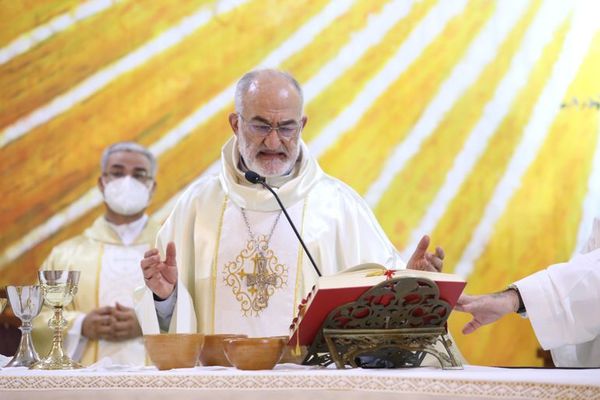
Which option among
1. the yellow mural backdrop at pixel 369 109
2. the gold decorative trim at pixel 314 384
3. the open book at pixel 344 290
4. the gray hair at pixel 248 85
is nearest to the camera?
the gold decorative trim at pixel 314 384

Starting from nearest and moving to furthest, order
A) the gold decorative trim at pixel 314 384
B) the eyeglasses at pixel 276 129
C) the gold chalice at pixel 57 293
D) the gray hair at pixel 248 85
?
the gold decorative trim at pixel 314 384, the gold chalice at pixel 57 293, the eyeglasses at pixel 276 129, the gray hair at pixel 248 85

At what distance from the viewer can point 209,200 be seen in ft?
13.8

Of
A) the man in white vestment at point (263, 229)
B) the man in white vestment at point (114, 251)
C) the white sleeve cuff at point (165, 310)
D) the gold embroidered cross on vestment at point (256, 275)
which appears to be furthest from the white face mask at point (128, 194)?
the white sleeve cuff at point (165, 310)

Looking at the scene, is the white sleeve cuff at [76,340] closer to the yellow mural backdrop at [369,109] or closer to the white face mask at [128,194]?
the white face mask at [128,194]

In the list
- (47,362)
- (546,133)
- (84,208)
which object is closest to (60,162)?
(84,208)

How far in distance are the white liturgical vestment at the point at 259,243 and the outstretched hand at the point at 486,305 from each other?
40.8 inches

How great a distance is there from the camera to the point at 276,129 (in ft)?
12.8

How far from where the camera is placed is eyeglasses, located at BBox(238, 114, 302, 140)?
391 cm

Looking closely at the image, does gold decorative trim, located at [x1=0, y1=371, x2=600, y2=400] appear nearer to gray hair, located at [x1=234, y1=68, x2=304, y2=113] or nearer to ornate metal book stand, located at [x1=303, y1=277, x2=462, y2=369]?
ornate metal book stand, located at [x1=303, y1=277, x2=462, y2=369]

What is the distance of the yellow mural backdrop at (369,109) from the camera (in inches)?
270

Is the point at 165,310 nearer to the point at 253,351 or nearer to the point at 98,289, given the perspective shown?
the point at 253,351

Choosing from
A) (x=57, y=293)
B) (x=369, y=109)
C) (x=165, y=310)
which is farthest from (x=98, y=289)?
(x=57, y=293)

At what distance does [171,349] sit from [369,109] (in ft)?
15.7

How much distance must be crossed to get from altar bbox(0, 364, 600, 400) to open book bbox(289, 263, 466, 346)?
222 mm
